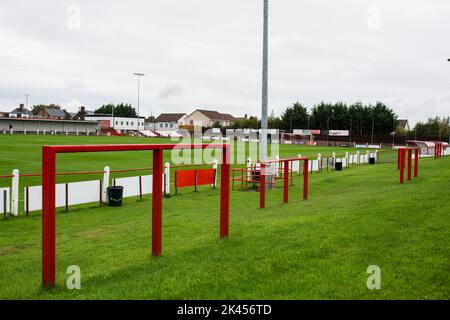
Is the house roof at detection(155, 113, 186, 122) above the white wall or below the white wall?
above

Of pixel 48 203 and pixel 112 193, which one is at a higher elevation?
pixel 48 203

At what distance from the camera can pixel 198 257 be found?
5922 mm

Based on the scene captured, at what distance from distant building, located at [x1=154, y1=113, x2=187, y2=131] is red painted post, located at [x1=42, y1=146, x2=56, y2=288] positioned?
149 meters

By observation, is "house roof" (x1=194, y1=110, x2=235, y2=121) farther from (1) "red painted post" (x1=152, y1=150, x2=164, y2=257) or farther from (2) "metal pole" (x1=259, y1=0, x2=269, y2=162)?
(1) "red painted post" (x1=152, y1=150, x2=164, y2=257)

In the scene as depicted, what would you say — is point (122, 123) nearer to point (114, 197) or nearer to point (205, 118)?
point (205, 118)

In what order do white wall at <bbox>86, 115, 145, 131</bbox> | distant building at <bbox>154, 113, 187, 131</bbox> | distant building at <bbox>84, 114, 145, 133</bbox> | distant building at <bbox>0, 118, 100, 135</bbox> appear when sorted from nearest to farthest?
1. distant building at <bbox>0, 118, 100, 135</bbox>
2. distant building at <bbox>84, 114, 145, 133</bbox>
3. white wall at <bbox>86, 115, 145, 131</bbox>
4. distant building at <bbox>154, 113, 187, 131</bbox>

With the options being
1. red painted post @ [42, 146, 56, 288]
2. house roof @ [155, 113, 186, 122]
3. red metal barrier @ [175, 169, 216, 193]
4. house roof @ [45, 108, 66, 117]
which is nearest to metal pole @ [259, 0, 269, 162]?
red metal barrier @ [175, 169, 216, 193]

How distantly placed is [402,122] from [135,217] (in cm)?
14423

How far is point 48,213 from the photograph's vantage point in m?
4.95

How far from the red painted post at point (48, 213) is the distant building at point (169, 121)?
5870 inches

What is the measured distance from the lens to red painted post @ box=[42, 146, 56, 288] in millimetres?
4879

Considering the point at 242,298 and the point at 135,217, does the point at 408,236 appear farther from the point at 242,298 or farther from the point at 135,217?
the point at 135,217

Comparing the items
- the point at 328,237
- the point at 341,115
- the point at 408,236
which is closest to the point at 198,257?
the point at 328,237

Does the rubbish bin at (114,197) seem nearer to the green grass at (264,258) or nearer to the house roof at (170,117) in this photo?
the green grass at (264,258)
